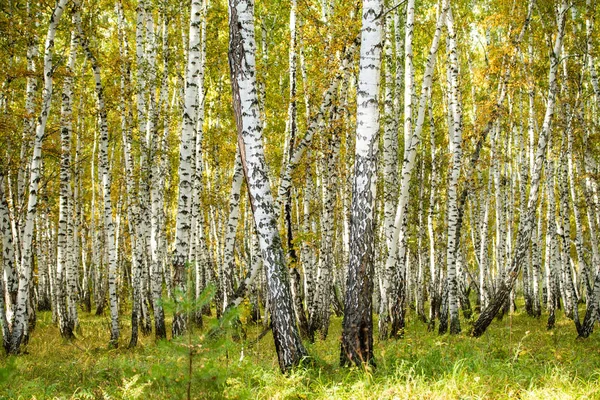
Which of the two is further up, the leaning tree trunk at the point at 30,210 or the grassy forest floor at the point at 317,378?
the leaning tree trunk at the point at 30,210

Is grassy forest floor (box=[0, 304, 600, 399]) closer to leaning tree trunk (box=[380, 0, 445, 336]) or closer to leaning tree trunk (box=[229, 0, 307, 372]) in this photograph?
leaning tree trunk (box=[229, 0, 307, 372])

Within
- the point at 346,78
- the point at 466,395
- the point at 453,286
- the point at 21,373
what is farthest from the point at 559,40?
the point at 21,373

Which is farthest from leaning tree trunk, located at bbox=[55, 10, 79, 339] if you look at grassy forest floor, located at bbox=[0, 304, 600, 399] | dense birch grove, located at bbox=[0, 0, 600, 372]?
grassy forest floor, located at bbox=[0, 304, 600, 399]

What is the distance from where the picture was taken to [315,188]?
2297 centimetres

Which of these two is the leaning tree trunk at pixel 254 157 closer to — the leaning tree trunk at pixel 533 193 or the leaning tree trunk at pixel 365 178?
the leaning tree trunk at pixel 365 178

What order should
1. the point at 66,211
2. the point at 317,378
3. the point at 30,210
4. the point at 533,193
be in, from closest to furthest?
the point at 317,378 < the point at 30,210 < the point at 533,193 < the point at 66,211

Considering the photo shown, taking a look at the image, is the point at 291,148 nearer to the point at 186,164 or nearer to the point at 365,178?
the point at 186,164

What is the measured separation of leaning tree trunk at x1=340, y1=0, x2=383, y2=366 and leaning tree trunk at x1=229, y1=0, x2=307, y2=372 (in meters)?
0.83

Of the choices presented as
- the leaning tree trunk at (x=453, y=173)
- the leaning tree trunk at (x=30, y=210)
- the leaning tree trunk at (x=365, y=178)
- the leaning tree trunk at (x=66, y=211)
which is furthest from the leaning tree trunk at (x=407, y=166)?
the leaning tree trunk at (x=66, y=211)

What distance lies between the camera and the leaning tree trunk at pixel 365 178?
249 inches

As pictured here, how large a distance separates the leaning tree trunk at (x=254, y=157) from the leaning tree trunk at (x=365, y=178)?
0.83 meters

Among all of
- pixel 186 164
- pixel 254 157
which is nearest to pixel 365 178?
pixel 254 157

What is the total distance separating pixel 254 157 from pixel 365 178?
57.8 inches

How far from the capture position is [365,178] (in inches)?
253
